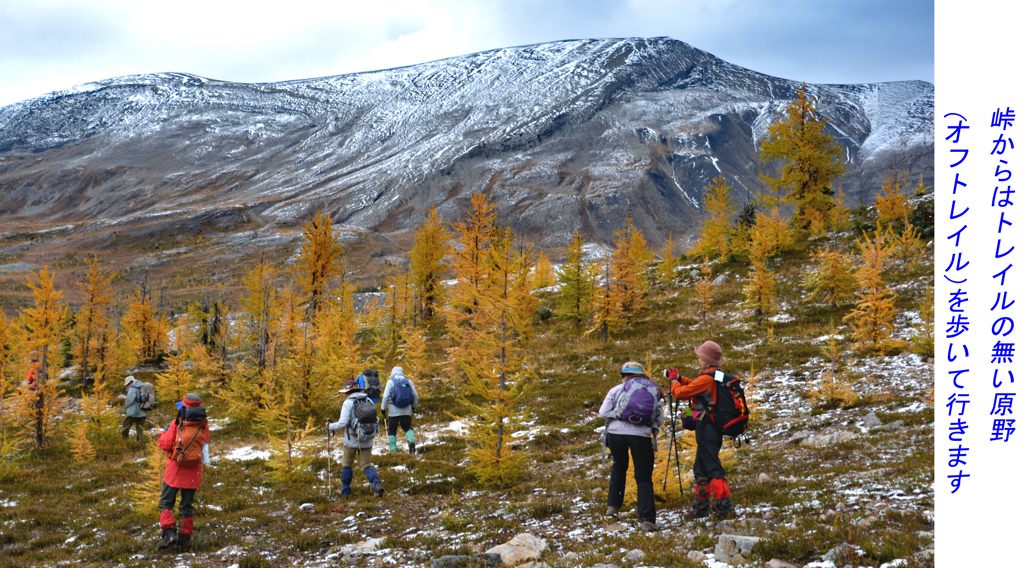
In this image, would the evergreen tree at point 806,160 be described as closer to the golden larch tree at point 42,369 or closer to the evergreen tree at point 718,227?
the evergreen tree at point 718,227

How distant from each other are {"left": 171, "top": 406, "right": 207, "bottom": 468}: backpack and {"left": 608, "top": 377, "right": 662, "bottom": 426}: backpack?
6.77 metres

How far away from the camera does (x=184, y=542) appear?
8500mm

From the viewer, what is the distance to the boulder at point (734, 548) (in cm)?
526

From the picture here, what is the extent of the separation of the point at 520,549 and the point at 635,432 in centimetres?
221

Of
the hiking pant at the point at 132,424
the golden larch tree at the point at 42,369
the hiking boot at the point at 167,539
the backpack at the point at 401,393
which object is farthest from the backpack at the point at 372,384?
the golden larch tree at the point at 42,369

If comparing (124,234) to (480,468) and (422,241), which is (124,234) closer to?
(422,241)

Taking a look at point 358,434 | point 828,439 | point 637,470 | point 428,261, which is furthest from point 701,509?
point 428,261

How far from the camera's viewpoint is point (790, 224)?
1522 inches

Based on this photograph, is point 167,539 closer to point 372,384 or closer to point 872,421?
point 372,384

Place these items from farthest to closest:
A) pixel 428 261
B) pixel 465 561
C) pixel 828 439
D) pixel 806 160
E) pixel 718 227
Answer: pixel 428 261, pixel 718 227, pixel 806 160, pixel 828 439, pixel 465 561

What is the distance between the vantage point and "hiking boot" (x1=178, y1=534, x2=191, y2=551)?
27.5ft

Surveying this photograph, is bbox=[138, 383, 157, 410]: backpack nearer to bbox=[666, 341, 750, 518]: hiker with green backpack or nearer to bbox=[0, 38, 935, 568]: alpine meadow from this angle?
bbox=[0, 38, 935, 568]: alpine meadow

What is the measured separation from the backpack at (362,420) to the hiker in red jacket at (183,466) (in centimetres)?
265

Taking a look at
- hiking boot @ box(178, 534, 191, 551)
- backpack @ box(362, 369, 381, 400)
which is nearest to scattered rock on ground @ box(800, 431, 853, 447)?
backpack @ box(362, 369, 381, 400)
